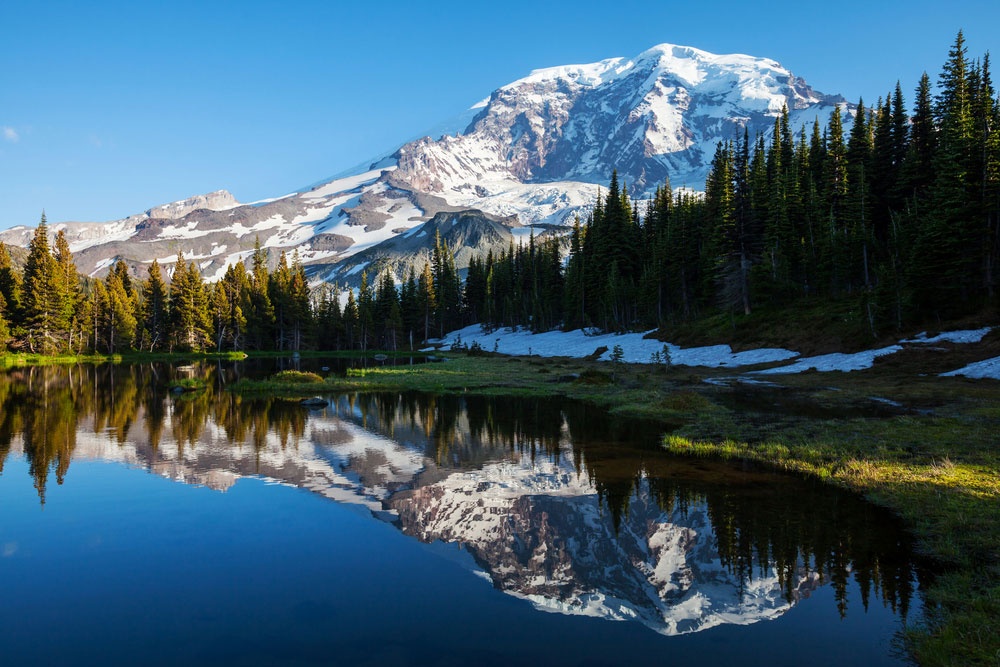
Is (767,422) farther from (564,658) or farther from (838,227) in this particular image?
(838,227)

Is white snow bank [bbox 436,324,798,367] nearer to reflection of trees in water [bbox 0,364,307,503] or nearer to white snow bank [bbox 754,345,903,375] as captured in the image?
white snow bank [bbox 754,345,903,375]

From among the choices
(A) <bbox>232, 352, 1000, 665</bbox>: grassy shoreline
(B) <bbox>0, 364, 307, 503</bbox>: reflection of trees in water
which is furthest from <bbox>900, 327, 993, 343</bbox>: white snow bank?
(B) <bbox>0, 364, 307, 503</bbox>: reflection of trees in water

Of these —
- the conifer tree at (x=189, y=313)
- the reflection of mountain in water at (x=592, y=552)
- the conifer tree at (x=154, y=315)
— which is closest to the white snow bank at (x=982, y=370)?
the reflection of mountain in water at (x=592, y=552)

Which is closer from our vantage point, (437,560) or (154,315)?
(437,560)

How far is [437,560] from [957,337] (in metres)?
43.9

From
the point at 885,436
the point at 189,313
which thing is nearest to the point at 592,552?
the point at 885,436

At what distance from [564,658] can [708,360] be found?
50.7 metres

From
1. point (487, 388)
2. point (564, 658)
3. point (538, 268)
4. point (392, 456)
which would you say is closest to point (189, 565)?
point (564, 658)

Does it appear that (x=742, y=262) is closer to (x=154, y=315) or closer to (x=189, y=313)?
(x=189, y=313)

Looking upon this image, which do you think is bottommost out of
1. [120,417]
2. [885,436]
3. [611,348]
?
[885,436]

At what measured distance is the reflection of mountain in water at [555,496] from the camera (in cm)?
946

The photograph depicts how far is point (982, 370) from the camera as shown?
32.1 metres

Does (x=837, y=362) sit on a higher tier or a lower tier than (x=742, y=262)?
lower

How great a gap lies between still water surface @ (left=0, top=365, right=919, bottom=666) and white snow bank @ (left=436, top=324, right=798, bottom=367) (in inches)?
1381
